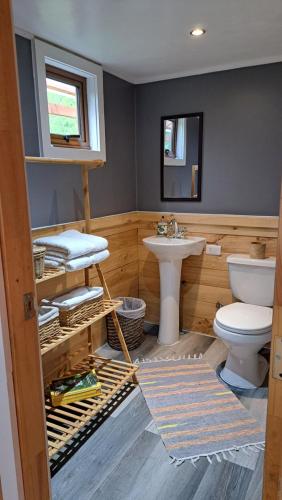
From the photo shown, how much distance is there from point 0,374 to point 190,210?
7.34 feet

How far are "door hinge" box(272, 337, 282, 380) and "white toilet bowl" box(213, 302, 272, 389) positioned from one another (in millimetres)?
1515

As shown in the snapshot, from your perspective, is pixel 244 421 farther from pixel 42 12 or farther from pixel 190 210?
pixel 42 12

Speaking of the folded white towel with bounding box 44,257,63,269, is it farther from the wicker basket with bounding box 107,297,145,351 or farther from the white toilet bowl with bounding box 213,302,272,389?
the white toilet bowl with bounding box 213,302,272,389

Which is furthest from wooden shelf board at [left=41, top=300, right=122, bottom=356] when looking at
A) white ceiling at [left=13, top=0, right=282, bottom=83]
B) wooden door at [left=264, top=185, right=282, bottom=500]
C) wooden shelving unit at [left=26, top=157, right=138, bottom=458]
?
white ceiling at [left=13, top=0, right=282, bottom=83]

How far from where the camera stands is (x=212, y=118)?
266 centimetres

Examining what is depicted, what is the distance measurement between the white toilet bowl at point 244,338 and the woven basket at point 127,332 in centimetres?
70

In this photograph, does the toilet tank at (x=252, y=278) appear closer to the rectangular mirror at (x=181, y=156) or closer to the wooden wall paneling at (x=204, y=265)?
the wooden wall paneling at (x=204, y=265)

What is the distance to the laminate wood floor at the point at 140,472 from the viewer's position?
1497 mm

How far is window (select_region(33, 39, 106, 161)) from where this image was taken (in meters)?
2.02

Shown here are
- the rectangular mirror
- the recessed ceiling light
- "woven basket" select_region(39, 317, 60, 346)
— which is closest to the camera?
"woven basket" select_region(39, 317, 60, 346)

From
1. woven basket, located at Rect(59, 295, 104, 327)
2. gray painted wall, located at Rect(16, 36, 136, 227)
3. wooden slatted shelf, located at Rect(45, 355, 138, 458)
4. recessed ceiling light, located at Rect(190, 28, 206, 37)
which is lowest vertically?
wooden slatted shelf, located at Rect(45, 355, 138, 458)

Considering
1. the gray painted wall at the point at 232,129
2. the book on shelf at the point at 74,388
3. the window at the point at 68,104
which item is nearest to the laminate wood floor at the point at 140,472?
the book on shelf at the point at 74,388

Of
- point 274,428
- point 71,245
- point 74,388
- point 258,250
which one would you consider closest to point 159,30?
point 71,245

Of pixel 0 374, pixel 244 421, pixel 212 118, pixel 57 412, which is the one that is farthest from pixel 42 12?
pixel 244 421
